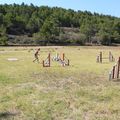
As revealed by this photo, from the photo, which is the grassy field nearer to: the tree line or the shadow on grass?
the shadow on grass

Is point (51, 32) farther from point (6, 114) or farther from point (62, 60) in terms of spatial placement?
point (6, 114)

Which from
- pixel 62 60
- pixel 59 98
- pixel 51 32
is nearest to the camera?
pixel 59 98

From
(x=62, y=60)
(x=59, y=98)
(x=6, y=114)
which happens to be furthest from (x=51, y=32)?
(x=6, y=114)

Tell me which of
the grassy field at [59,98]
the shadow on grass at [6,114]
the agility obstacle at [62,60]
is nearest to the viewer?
the shadow on grass at [6,114]

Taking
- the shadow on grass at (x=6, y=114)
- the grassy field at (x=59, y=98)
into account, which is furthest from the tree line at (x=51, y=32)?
the shadow on grass at (x=6, y=114)

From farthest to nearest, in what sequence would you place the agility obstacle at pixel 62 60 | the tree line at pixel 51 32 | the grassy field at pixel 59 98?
the tree line at pixel 51 32 → the agility obstacle at pixel 62 60 → the grassy field at pixel 59 98

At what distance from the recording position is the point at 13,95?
19500 mm

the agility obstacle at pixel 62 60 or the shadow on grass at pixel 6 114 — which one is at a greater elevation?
the shadow on grass at pixel 6 114

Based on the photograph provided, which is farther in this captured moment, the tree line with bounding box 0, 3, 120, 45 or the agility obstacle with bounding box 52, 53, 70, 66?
the tree line with bounding box 0, 3, 120, 45

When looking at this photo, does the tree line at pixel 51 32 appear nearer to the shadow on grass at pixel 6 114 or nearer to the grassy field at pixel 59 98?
the grassy field at pixel 59 98

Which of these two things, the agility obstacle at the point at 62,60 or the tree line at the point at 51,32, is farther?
the tree line at the point at 51,32

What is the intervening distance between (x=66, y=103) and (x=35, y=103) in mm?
1421

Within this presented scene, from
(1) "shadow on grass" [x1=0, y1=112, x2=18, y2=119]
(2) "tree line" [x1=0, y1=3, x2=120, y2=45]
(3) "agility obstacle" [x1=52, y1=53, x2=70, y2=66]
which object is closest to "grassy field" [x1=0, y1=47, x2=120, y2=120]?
(1) "shadow on grass" [x1=0, y1=112, x2=18, y2=119]

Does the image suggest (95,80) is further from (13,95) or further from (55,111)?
(55,111)
